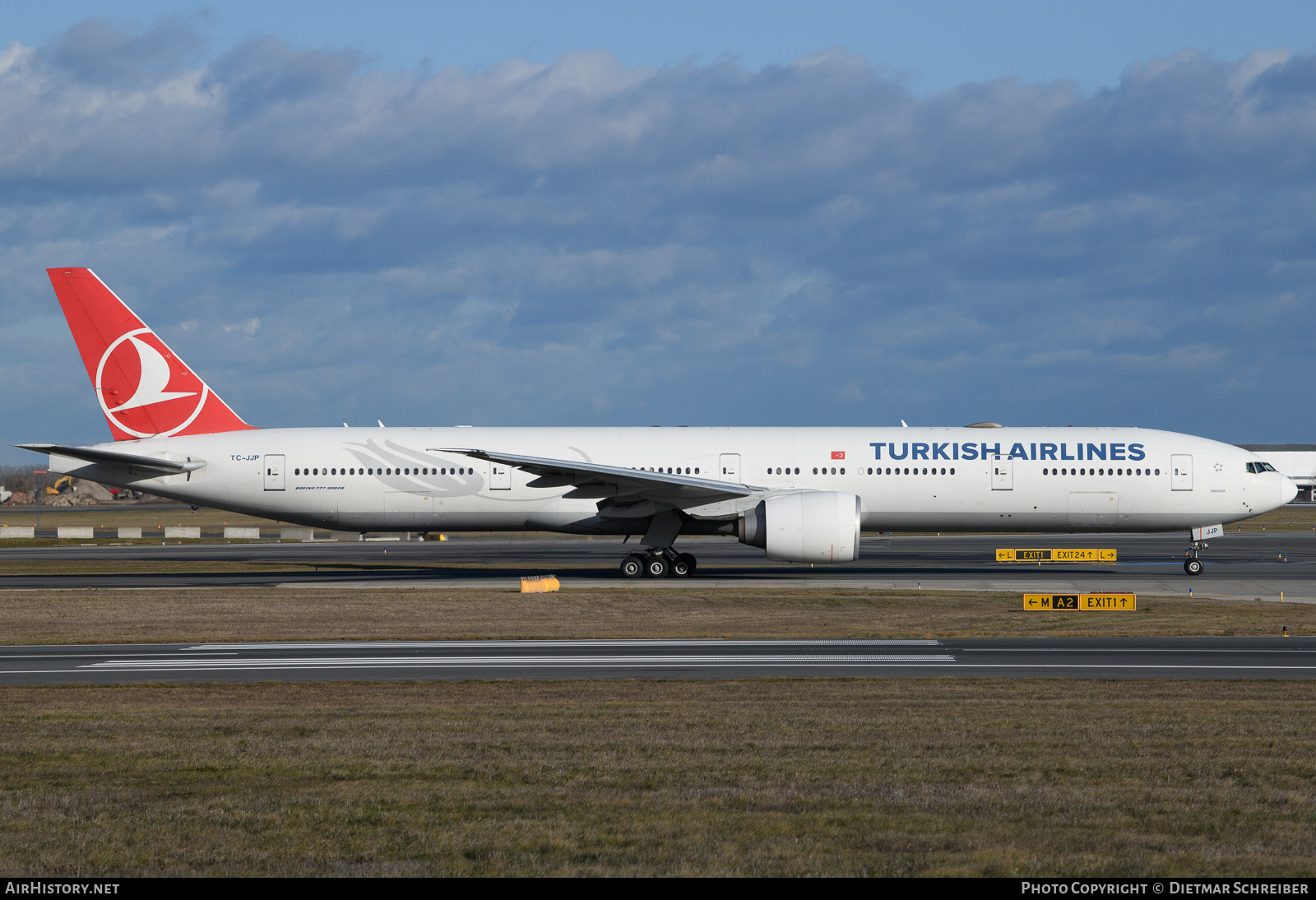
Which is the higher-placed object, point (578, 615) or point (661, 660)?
point (578, 615)

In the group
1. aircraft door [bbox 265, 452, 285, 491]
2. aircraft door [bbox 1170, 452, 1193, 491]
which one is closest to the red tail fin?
aircraft door [bbox 265, 452, 285, 491]

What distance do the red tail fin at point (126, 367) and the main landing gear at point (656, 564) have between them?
42.6ft

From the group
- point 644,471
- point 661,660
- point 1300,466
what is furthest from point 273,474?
point 1300,466

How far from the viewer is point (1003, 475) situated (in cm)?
3014

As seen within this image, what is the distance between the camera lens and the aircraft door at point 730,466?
30.3 m

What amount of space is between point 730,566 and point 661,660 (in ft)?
61.0

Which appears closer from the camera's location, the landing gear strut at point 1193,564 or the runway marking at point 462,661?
the runway marking at point 462,661

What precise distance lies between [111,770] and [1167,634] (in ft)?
52.7

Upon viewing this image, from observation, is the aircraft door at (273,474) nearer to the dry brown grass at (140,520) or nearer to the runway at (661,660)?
the runway at (661,660)

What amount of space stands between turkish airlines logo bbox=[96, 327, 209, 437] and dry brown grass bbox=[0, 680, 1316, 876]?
2041 cm

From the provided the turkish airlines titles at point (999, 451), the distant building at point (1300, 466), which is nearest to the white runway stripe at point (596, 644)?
the turkish airlines titles at point (999, 451)

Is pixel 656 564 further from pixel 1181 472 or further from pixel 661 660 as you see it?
pixel 1181 472

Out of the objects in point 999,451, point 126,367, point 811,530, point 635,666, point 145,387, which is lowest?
point 635,666

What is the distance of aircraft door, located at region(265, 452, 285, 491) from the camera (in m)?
30.8
